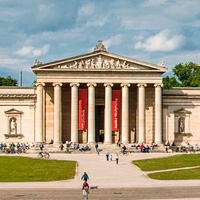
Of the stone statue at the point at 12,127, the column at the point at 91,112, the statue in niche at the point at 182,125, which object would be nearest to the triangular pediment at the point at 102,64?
the column at the point at 91,112

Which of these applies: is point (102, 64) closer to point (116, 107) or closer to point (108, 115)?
point (116, 107)

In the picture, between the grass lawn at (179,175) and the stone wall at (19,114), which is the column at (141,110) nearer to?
the stone wall at (19,114)

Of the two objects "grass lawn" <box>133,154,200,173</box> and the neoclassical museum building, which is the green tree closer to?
the neoclassical museum building

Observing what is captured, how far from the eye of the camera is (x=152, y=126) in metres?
90.2

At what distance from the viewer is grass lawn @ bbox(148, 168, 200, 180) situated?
47125mm

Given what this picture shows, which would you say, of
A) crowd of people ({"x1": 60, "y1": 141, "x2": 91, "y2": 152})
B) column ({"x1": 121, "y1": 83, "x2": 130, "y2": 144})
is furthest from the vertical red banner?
crowd of people ({"x1": 60, "y1": 141, "x2": 91, "y2": 152})

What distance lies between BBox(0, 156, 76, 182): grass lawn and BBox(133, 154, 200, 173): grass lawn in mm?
9105

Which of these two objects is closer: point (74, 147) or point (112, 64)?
point (74, 147)

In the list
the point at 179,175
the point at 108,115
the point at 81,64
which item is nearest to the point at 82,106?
the point at 108,115

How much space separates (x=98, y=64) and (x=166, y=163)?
3017cm

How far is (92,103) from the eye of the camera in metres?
84.8

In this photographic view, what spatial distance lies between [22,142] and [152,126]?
26400 mm

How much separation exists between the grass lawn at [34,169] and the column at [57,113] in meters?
18.9

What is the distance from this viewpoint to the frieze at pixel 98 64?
85.0m
